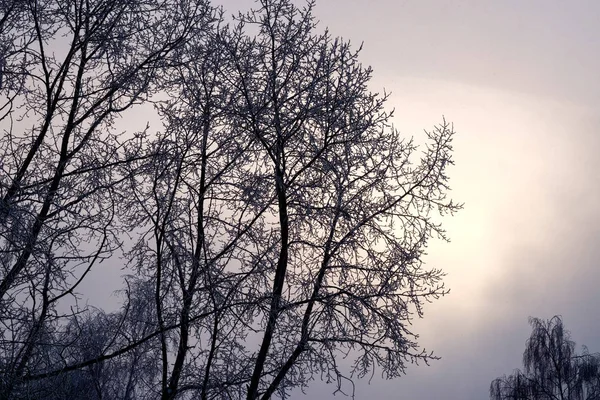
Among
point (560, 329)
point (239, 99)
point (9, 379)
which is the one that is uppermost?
point (560, 329)

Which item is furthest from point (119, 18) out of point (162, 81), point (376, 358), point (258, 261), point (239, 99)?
point (376, 358)

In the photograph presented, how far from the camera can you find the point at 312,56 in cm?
794

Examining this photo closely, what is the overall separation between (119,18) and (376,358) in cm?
482

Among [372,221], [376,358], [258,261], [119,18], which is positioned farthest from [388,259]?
[119,18]

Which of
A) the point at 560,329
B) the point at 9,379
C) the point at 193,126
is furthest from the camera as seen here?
the point at 560,329

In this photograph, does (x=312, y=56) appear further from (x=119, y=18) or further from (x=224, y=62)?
(x=119, y=18)

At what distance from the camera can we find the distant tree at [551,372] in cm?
2575

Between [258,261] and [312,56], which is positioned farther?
[312,56]

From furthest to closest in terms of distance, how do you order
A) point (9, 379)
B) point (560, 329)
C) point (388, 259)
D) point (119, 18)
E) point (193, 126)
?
point (560, 329), point (388, 259), point (193, 126), point (119, 18), point (9, 379)

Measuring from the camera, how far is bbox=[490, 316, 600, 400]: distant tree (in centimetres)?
2575

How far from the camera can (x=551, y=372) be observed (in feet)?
88.4

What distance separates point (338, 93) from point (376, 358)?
10.6 feet

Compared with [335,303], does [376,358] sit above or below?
below

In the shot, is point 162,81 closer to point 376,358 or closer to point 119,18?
point 119,18
